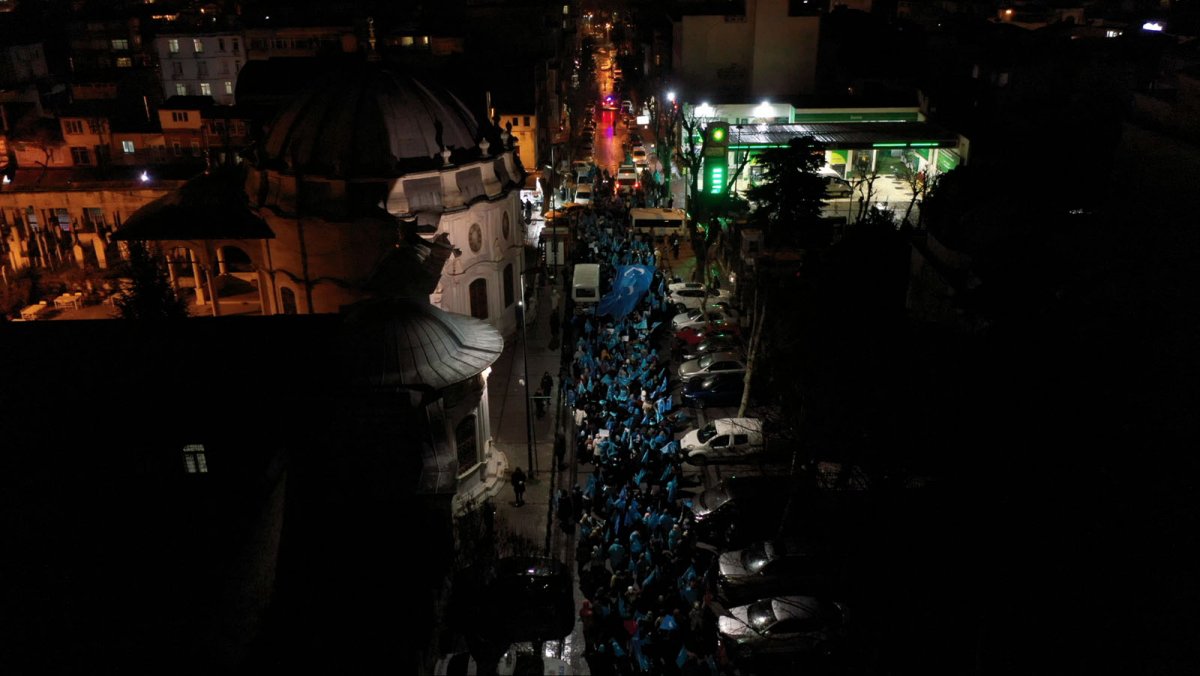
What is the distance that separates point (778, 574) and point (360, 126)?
1941 cm

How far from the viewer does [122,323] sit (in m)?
20.0

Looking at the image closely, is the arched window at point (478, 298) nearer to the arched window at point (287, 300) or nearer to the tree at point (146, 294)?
the arched window at point (287, 300)

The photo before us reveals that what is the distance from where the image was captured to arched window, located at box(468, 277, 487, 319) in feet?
103

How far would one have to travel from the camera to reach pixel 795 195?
35844mm

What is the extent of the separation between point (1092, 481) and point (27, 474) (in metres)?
18.7

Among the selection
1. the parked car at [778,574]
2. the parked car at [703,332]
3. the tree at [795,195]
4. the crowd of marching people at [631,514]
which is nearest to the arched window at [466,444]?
the crowd of marching people at [631,514]

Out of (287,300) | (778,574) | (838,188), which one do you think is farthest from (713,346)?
(838,188)

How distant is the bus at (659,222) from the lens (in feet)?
142

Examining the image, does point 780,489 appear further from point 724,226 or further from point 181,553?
point 724,226

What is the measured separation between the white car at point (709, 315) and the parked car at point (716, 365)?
417 cm

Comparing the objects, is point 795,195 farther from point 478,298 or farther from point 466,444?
point 466,444

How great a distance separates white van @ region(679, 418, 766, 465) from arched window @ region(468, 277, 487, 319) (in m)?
10.5

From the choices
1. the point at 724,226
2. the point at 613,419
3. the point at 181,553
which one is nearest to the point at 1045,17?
the point at 724,226

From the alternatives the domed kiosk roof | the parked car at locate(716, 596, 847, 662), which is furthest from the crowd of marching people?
the domed kiosk roof
